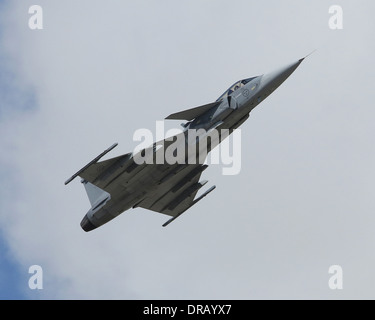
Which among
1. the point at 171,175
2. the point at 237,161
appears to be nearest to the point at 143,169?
the point at 171,175

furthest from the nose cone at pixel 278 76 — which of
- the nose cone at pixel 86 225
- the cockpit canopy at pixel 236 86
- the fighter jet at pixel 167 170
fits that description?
the nose cone at pixel 86 225

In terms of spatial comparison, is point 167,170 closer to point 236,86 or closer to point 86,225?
point 236,86

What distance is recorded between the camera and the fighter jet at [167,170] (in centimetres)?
4119

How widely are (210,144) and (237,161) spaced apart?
1781mm

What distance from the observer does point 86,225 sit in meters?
45.9

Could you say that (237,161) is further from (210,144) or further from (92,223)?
(92,223)

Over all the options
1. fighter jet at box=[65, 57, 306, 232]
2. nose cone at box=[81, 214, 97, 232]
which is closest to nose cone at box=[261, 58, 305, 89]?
fighter jet at box=[65, 57, 306, 232]

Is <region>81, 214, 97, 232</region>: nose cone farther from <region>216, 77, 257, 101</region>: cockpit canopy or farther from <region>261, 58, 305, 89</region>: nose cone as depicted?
<region>261, 58, 305, 89</region>: nose cone

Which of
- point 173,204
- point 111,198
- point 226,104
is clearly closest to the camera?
point 226,104

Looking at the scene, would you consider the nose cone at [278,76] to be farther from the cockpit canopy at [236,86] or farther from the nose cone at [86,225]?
the nose cone at [86,225]

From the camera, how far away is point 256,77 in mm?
41469

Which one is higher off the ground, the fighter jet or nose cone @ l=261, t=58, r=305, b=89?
nose cone @ l=261, t=58, r=305, b=89

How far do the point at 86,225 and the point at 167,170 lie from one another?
19.2 feet

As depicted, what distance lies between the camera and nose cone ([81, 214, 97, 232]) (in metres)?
45.8
